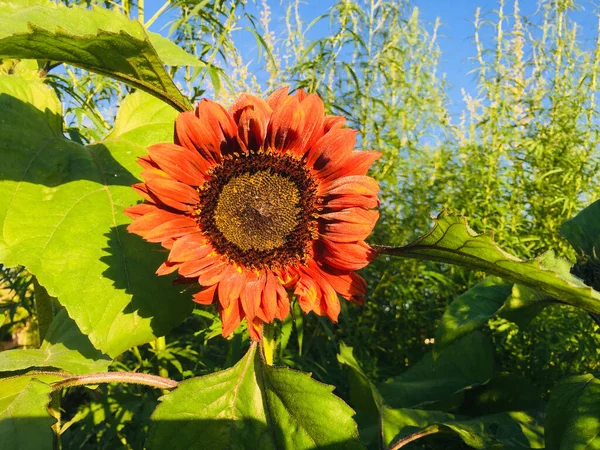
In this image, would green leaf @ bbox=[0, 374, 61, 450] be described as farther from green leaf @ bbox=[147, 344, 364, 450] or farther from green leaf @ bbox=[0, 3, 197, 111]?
green leaf @ bbox=[0, 3, 197, 111]

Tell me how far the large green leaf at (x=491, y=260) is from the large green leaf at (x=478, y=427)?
36cm

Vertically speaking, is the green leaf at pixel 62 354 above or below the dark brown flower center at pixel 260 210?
below

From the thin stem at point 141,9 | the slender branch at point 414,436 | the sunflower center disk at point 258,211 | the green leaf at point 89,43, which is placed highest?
the thin stem at point 141,9

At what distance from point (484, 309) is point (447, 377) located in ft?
1.52

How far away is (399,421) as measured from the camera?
110cm

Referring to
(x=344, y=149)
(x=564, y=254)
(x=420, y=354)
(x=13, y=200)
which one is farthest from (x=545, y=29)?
(x=13, y=200)

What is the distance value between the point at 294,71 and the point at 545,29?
1.05 meters

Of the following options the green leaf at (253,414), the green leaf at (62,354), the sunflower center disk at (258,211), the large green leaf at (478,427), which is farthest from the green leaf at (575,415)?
the green leaf at (62,354)

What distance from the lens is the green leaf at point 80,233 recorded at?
730 millimetres

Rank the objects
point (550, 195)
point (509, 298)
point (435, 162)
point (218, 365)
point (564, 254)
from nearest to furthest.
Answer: point (509, 298), point (218, 365), point (564, 254), point (550, 195), point (435, 162)

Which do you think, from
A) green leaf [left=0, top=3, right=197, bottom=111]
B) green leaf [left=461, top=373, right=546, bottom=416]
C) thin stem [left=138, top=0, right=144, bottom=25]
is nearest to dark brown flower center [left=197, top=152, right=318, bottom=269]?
green leaf [left=0, top=3, right=197, bottom=111]

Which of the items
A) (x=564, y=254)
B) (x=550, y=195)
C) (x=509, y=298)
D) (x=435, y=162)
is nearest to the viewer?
(x=509, y=298)

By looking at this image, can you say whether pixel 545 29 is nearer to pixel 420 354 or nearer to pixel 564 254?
pixel 564 254

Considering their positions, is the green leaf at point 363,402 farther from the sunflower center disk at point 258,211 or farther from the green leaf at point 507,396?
the sunflower center disk at point 258,211
